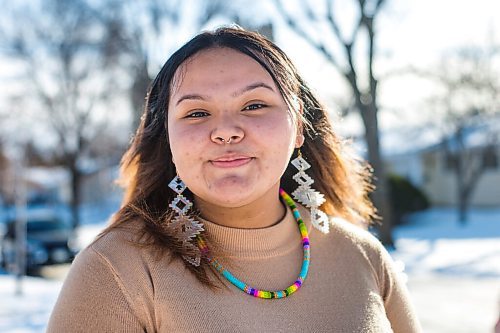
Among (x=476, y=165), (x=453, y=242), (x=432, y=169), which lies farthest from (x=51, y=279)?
(x=432, y=169)

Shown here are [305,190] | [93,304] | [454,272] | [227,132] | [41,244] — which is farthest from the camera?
[41,244]

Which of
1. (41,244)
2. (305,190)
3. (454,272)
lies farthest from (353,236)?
(41,244)

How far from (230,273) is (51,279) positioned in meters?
12.5

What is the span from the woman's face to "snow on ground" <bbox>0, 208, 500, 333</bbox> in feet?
5.50

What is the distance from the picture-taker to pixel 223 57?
65.3 inches

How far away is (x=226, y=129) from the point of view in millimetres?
1569

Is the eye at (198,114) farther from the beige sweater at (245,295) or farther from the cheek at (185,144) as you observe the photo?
the beige sweater at (245,295)

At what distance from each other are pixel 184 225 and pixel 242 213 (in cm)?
19

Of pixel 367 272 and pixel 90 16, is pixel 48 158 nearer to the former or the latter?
pixel 90 16

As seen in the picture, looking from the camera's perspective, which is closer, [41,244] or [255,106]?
[255,106]

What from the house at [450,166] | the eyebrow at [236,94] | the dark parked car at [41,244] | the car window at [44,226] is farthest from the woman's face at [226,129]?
the house at [450,166]

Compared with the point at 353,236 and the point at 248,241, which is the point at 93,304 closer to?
the point at 248,241

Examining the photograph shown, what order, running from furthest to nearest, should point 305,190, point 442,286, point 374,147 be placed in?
point 374,147
point 442,286
point 305,190

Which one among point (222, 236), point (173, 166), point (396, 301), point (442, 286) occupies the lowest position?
point (442, 286)
